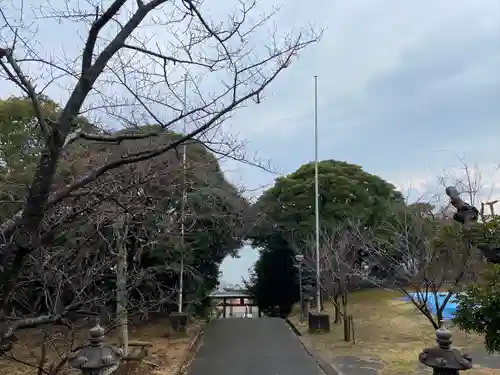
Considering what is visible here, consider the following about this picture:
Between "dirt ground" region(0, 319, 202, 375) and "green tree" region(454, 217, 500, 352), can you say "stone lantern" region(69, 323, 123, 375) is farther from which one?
"green tree" region(454, 217, 500, 352)

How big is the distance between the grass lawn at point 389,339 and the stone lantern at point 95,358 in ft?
21.7

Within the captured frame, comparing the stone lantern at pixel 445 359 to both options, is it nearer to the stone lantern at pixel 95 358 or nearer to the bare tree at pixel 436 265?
the bare tree at pixel 436 265

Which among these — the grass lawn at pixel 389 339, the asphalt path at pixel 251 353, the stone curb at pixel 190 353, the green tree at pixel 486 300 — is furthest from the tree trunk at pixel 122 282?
the grass lawn at pixel 389 339

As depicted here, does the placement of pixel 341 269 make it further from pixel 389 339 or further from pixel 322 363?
pixel 322 363

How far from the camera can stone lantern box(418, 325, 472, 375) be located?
4.67 m

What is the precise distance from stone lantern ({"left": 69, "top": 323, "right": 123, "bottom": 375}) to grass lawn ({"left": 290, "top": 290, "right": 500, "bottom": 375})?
660 cm

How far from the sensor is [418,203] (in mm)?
13602

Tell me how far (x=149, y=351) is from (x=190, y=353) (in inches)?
40.1

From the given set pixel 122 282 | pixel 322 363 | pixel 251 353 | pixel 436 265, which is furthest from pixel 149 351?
pixel 436 265

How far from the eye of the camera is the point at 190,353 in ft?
41.2

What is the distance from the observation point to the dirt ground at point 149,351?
9.80 meters

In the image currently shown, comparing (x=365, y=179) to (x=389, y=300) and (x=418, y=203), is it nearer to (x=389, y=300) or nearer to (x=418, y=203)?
(x=389, y=300)

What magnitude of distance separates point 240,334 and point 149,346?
15.6 feet

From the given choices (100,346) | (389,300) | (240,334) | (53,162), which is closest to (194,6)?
(53,162)
